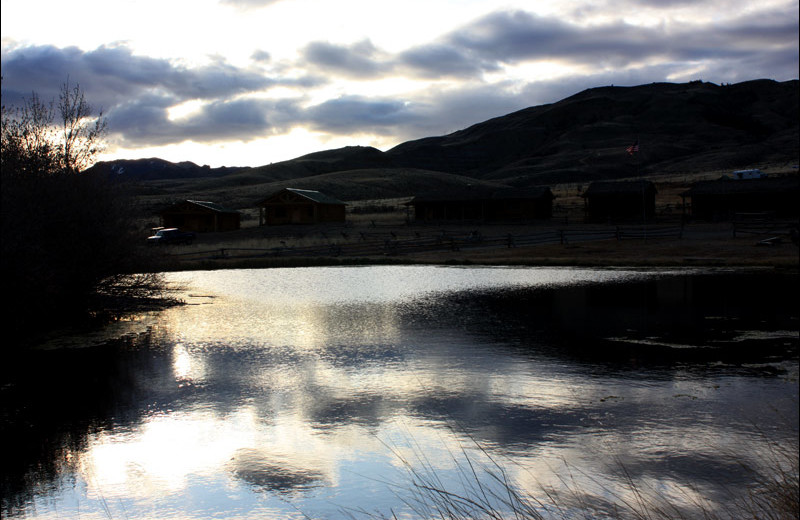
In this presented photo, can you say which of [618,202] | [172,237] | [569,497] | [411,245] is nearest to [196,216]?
[172,237]

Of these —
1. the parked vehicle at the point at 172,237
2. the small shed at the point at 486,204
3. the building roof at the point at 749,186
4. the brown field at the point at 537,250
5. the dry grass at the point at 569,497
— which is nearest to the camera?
the dry grass at the point at 569,497

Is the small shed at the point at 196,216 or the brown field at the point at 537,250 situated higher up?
the small shed at the point at 196,216

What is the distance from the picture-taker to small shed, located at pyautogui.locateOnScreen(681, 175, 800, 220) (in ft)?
204

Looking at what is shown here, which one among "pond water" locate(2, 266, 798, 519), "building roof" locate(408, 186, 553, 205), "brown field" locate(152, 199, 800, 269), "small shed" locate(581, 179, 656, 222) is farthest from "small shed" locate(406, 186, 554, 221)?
"pond water" locate(2, 266, 798, 519)

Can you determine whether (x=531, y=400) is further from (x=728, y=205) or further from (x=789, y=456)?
(x=728, y=205)

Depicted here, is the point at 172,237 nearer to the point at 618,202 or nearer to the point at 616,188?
the point at 616,188

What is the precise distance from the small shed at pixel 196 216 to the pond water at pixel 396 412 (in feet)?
176

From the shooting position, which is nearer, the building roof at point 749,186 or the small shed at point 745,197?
the building roof at point 749,186

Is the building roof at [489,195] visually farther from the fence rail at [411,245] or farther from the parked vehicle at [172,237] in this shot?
the parked vehicle at [172,237]

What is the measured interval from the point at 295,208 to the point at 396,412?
68.6 m

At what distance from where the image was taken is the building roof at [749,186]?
61812mm

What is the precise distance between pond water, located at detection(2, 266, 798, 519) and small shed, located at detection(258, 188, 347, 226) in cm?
5648

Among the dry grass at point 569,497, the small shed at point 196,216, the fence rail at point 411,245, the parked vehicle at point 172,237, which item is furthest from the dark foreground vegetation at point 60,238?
the small shed at point 196,216

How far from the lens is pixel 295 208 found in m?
77.4
